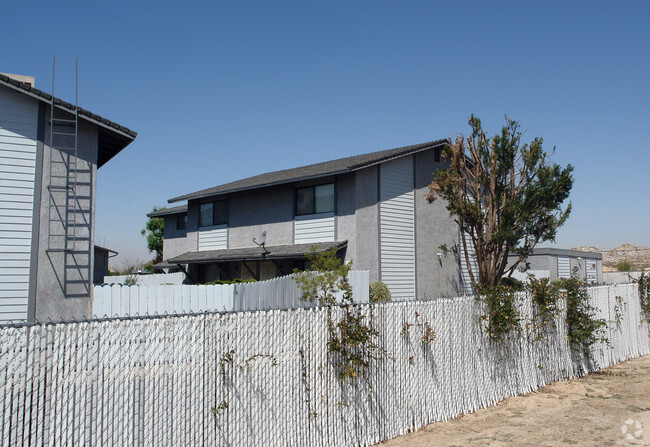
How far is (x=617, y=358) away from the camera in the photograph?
47.9 ft

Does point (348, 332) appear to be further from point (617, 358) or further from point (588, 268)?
point (588, 268)

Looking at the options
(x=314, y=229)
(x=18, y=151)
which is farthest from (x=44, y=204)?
(x=314, y=229)

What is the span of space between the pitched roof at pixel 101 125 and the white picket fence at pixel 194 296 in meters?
3.60

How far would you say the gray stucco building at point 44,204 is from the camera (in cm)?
1131

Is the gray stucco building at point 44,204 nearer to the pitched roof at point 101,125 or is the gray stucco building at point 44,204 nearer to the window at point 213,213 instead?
the pitched roof at point 101,125

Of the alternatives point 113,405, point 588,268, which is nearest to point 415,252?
point 113,405

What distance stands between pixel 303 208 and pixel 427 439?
13.5 metres

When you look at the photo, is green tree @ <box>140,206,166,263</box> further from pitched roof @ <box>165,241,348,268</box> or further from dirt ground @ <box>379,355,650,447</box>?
dirt ground @ <box>379,355,650,447</box>

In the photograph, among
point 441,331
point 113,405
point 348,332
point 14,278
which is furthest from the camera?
point 14,278

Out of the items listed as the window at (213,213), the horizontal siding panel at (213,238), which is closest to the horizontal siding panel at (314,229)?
the horizontal siding panel at (213,238)

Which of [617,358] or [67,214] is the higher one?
[67,214]

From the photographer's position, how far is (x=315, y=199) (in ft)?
66.3

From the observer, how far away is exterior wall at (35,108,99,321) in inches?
456

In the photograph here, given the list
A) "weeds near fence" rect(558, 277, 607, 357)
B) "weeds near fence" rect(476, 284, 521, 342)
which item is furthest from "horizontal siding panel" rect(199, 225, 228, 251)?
"weeds near fence" rect(476, 284, 521, 342)
